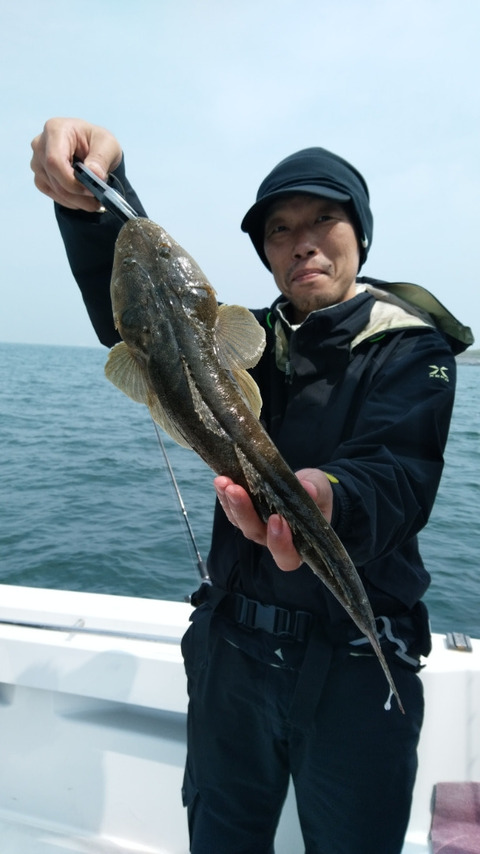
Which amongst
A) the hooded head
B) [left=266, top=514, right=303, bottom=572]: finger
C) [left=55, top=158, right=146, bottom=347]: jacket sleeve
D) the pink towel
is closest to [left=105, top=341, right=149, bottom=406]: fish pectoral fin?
[left=266, top=514, right=303, bottom=572]: finger

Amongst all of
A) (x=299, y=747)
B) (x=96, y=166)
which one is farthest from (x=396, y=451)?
(x=96, y=166)

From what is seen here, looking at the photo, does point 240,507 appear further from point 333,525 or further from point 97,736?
point 97,736

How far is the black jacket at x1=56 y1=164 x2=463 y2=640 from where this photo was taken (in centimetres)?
236

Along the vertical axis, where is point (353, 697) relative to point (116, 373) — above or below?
below

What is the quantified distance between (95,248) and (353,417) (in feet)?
5.45

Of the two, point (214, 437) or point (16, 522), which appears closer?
point (214, 437)

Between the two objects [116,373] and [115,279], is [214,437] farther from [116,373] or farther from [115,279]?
[115,279]

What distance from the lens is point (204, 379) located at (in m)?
2.22

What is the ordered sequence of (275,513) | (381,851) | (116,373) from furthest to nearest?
(381,851)
(116,373)
(275,513)

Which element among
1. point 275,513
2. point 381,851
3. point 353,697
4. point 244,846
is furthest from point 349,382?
point 244,846

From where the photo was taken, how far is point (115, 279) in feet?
8.00

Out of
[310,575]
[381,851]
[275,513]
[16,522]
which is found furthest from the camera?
[16,522]

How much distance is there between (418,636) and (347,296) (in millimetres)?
1899

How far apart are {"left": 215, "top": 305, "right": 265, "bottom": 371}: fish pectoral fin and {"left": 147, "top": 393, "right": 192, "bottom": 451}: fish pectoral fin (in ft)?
1.10
